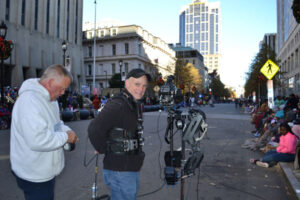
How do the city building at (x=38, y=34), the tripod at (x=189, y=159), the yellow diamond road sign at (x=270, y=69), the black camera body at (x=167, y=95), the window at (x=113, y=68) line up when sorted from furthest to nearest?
1. the window at (x=113, y=68)
2. the city building at (x=38, y=34)
3. the yellow diamond road sign at (x=270, y=69)
4. the black camera body at (x=167, y=95)
5. the tripod at (x=189, y=159)

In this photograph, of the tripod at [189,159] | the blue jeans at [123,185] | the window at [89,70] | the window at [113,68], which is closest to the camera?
the blue jeans at [123,185]

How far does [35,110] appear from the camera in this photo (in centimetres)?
197

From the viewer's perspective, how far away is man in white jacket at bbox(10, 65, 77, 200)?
195 cm

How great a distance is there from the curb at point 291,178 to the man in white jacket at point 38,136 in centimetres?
374

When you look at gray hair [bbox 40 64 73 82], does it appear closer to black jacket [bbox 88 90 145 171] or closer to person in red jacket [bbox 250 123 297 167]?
black jacket [bbox 88 90 145 171]

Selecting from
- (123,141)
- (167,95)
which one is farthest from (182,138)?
(123,141)

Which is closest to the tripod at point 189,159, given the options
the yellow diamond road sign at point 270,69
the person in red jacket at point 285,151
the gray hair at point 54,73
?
the gray hair at point 54,73

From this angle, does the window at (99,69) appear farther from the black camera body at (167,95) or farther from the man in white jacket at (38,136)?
the man in white jacket at (38,136)

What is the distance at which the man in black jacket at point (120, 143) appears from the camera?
2.31 m

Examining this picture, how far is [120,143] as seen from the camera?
2.32 m

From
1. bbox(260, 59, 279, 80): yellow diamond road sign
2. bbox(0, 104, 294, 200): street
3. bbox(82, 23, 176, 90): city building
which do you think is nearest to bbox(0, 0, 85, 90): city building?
bbox(82, 23, 176, 90): city building

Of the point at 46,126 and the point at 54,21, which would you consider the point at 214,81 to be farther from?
the point at 46,126

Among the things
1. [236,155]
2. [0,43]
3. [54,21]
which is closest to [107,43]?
[54,21]

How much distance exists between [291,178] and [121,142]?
13.1ft
